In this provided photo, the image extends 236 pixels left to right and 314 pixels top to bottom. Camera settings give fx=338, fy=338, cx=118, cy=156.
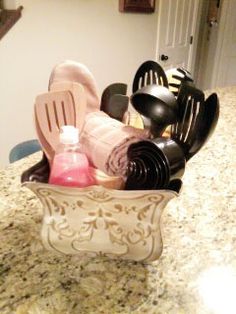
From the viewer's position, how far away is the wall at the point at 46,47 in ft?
6.65

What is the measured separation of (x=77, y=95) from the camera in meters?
0.56

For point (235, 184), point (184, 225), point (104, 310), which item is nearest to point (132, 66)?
point (235, 184)

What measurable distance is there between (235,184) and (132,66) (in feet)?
7.35

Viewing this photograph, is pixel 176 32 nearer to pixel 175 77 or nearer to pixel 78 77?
pixel 175 77

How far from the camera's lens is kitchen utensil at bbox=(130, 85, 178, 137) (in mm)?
535

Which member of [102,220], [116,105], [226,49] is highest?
[116,105]

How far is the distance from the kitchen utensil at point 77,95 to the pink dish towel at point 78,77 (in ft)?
0.11

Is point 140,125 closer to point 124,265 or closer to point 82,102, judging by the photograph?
point 82,102

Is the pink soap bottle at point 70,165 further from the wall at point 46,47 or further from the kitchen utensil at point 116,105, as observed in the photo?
the wall at point 46,47

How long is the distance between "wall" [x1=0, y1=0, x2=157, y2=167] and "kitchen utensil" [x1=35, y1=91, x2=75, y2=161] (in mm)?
1594

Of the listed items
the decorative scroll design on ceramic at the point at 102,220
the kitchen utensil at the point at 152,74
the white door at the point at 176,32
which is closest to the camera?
the decorative scroll design on ceramic at the point at 102,220

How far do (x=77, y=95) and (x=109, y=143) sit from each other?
0.10 meters

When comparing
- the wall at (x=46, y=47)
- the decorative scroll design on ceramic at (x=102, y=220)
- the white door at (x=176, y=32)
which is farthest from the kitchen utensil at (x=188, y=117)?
the white door at (x=176, y=32)

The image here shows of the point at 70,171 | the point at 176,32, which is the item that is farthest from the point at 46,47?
the point at 70,171
